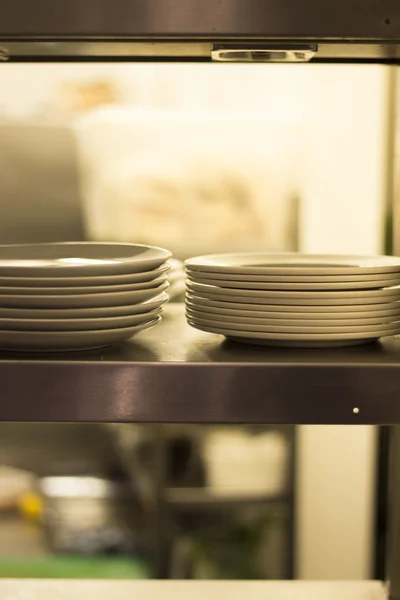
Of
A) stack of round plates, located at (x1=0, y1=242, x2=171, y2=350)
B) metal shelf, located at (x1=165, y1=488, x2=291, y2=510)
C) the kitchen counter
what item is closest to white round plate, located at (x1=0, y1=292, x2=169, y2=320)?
stack of round plates, located at (x1=0, y1=242, x2=171, y2=350)

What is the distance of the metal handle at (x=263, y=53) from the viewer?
0.72m

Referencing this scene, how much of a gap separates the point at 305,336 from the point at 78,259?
10.0 inches

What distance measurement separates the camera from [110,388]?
0.66m

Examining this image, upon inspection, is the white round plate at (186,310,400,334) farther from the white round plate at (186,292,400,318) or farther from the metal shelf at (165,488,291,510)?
the metal shelf at (165,488,291,510)

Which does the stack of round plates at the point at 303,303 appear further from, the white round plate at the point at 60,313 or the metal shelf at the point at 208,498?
the metal shelf at the point at 208,498

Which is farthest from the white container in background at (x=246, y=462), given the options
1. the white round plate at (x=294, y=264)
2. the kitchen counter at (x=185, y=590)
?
the white round plate at (x=294, y=264)

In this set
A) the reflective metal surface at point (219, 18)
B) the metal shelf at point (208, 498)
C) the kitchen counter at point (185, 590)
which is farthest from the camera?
the metal shelf at point (208, 498)

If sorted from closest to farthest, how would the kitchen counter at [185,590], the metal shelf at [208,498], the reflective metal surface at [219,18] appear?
the reflective metal surface at [219,18]
the kitchen counter at [185,590]
the metal shelf at [208,498]

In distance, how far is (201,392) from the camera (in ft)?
2.17

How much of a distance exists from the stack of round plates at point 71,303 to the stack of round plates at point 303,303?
0.24 ft

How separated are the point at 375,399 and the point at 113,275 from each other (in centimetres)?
25

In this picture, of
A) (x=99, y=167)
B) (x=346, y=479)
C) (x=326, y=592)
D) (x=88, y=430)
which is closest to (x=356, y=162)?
(x=99, y=167)

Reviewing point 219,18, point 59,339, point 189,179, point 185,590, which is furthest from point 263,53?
point 189,179

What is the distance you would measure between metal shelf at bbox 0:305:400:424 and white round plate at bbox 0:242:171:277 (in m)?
0.08
